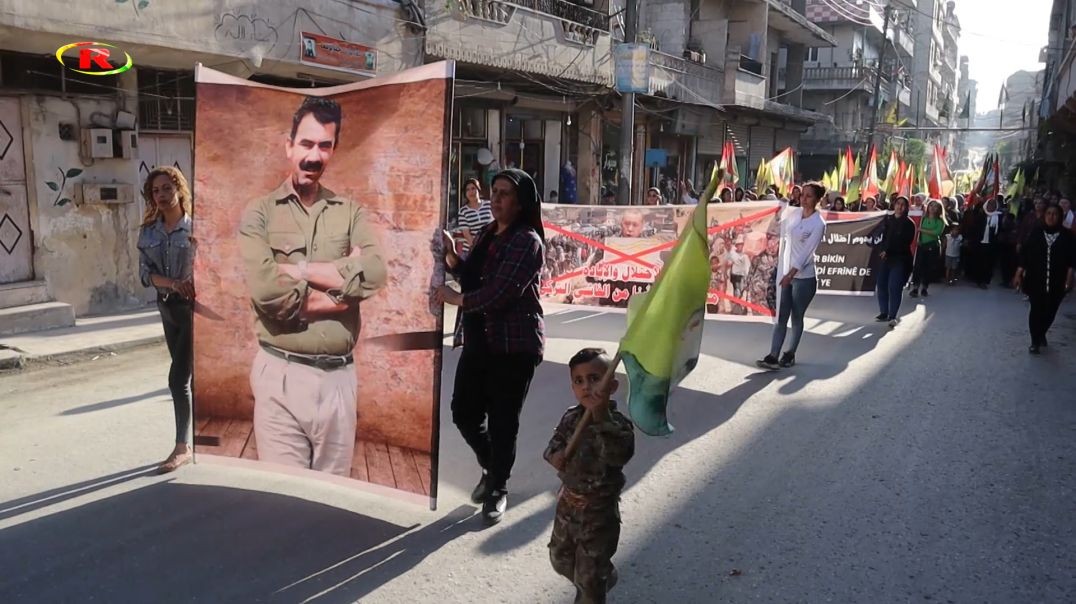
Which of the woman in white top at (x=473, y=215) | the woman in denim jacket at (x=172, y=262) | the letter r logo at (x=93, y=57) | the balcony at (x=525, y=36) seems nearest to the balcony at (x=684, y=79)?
the balcony at (x=525, y=36)

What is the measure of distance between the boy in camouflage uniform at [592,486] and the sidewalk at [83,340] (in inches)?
260

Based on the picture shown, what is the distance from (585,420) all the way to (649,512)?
5.43ft

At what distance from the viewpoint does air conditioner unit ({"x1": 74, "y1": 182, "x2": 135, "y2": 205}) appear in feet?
33.2

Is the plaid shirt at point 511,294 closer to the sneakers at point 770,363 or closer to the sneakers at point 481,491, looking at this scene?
the sneakers at point 481,491

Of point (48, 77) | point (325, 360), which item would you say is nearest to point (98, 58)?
point (48, 77)

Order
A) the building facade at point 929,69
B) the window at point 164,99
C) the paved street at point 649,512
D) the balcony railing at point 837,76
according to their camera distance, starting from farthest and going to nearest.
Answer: the building facade at point 929,69
the balcony railing at point 837,76
the window at point 164,99
the paved street at point 649,512

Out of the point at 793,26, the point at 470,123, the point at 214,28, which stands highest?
the point at 793,26

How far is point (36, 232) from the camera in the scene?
970cm

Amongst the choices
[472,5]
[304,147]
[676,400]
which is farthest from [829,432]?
[472,5]

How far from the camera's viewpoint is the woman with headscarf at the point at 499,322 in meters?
3.95

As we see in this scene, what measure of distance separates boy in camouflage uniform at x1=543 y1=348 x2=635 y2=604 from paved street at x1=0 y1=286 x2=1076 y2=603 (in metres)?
0.48

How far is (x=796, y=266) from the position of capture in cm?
794

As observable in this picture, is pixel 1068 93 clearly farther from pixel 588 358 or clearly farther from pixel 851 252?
pixel 588 358

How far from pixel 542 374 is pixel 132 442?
346 centimetres
